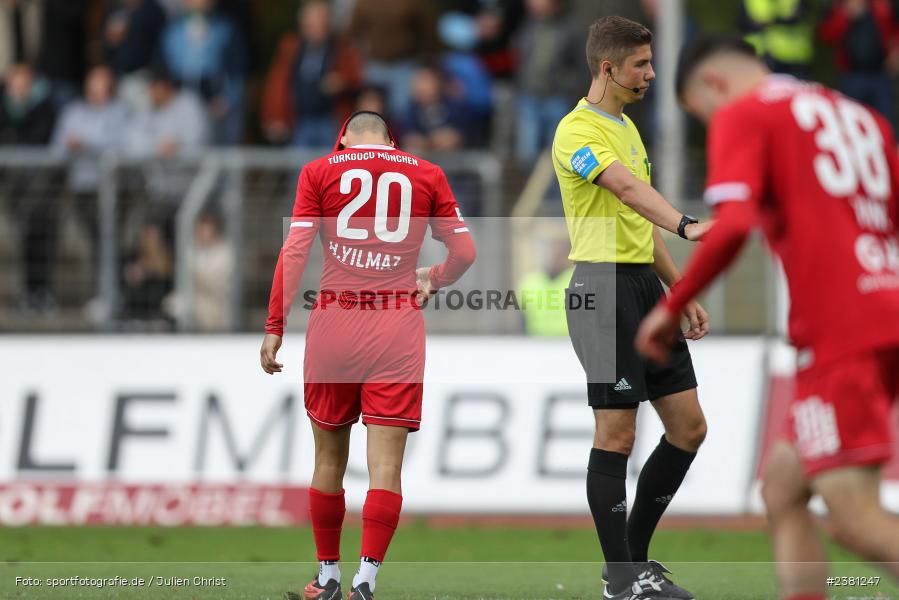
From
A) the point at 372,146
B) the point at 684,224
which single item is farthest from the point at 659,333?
the point at 372,146

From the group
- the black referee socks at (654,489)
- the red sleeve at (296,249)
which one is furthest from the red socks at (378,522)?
the black referee socks at (654,489)

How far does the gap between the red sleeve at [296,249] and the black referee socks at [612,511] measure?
1.69 m

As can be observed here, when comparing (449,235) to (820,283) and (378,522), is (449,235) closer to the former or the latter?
(378,522)

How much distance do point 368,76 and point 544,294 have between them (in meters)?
3.95

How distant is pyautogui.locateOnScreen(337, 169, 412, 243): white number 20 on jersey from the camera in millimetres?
6805

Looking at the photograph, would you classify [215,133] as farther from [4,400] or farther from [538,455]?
[538,455]

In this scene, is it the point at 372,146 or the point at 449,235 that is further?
the point at 449,235

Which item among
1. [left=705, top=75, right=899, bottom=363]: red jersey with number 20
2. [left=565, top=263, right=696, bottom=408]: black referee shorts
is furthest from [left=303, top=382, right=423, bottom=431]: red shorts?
[left=705, top=75, right=899, bottom=363]: red jersey with number 20

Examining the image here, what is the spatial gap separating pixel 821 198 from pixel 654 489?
2.74 metres

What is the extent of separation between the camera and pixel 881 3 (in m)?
14.3

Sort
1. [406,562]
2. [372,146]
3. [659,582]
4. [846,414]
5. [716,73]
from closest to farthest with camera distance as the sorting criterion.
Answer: [846,414] → [716,73] → [659,582] → [372,146] → [406,562]

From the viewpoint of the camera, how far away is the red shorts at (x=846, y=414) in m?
4.46

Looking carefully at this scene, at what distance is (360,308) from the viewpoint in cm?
689

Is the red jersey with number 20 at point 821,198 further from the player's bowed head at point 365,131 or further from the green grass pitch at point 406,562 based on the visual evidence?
the green grass pitch at point 406,562
